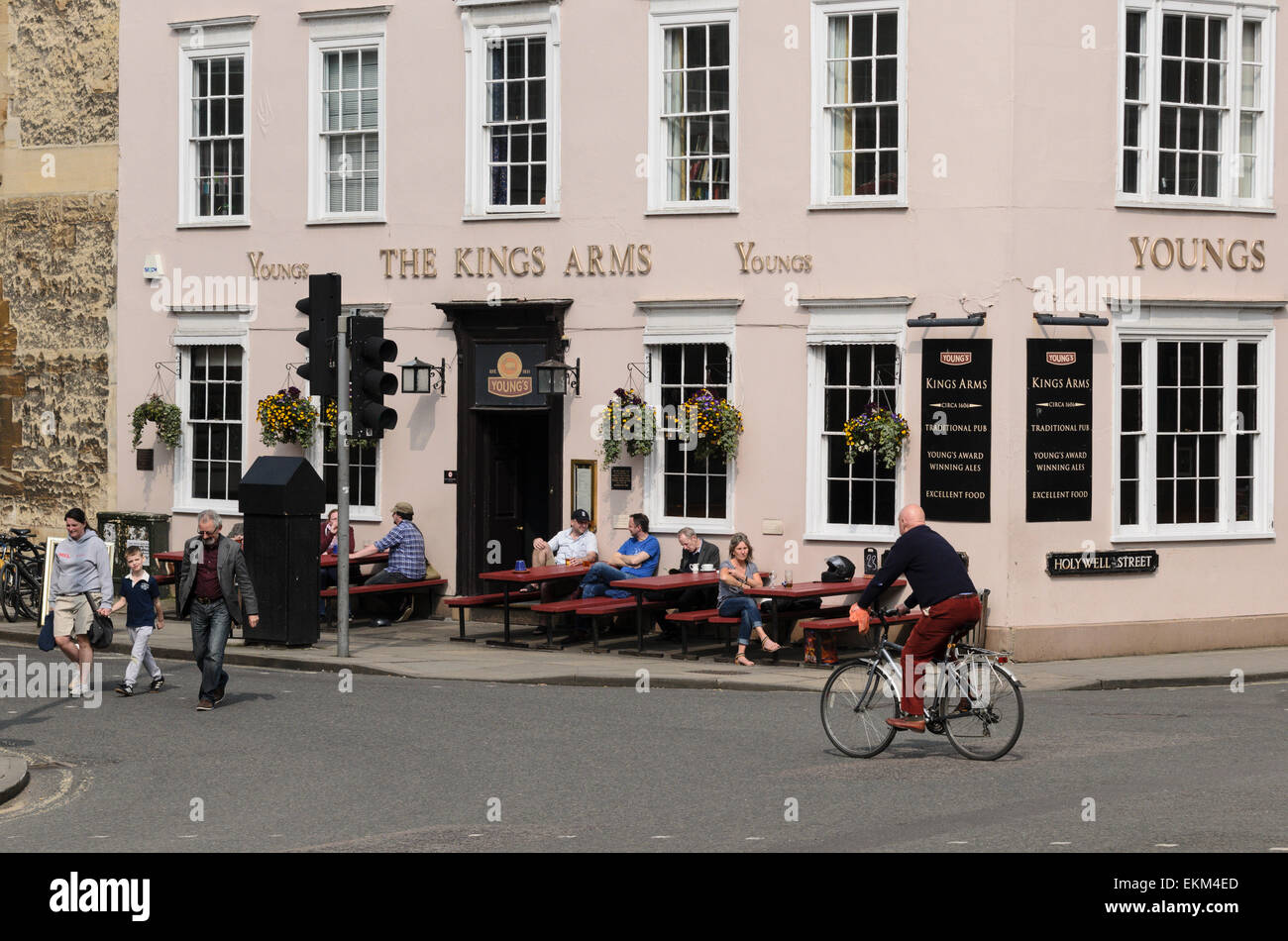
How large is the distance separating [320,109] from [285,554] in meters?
6.64

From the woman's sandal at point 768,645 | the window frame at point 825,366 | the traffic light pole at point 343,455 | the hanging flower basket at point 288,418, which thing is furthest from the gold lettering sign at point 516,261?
the woman's sandal at point 768,645

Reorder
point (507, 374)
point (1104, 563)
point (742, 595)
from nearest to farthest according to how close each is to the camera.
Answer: point (742, 595) < point (1104, 563) < point (507, 374)

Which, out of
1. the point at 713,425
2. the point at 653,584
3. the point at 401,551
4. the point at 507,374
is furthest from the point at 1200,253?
the point at 401,551

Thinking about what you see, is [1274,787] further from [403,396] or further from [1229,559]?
[403,396]

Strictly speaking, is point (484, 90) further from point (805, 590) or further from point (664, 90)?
point (805, 590)

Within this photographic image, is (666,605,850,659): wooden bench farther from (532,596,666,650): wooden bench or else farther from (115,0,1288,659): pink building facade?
(115,0,1288,659): pink building facade

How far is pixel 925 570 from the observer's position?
A: 43.2 feet

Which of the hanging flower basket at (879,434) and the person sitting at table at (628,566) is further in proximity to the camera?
the person sitting at table at (628,566)

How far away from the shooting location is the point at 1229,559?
21141 mm

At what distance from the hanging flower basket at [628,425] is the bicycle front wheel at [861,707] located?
28.7 ft

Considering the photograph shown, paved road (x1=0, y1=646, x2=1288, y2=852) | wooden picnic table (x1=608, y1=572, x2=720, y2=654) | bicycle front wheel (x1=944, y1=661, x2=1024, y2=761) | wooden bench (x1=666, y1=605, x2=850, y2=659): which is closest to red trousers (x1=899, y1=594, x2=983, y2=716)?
bicycle front wheel (x1=944, y1=661, x2=1024, y2=761)

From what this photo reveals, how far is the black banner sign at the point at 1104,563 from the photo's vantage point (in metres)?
20.1

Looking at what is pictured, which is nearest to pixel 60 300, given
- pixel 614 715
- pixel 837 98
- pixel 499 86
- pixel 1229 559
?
pixel 499 86

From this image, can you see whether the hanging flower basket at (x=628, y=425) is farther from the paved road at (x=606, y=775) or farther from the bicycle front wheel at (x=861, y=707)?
the bicycle front wheel at (x=861, y=707)
